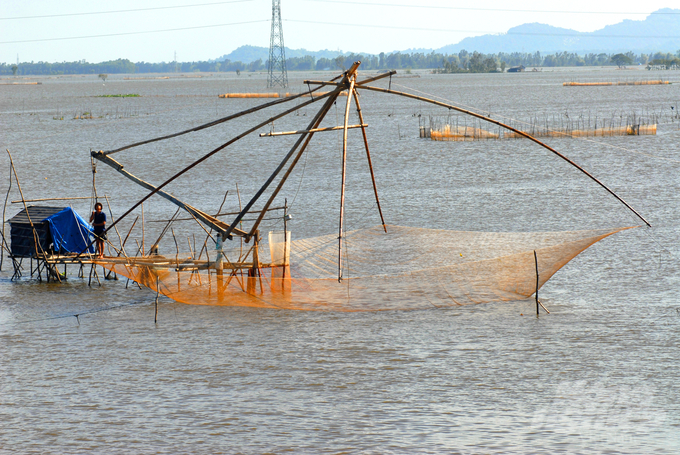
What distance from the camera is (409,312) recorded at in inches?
588

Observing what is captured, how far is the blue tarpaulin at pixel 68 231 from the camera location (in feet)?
54.6

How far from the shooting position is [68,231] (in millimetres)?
16891

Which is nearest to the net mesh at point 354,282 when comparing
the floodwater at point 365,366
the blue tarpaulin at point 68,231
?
the floodwater at point 365,366

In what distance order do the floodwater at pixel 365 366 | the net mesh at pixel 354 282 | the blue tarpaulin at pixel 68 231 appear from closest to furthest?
the floodwater at pixel 365 366 → the net mesh at pixel 354 282 → the blue tarpaulin at pixel 68 231

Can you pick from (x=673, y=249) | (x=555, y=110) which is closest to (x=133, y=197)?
(x=673, y=249)

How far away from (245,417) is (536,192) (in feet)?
66.1

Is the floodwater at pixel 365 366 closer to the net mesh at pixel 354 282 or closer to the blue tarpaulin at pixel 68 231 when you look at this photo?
the net mesh at pixel 354 282

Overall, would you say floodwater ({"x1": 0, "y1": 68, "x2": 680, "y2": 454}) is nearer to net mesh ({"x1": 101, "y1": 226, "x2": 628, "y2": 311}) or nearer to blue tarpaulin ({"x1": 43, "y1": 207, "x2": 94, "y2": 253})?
net mesh ({"x1": 101, "y1": 226, "x2": 628, "y2": 311})

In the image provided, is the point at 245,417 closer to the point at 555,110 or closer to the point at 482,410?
the point at 482,410

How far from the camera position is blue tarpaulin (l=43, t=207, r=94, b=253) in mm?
16641

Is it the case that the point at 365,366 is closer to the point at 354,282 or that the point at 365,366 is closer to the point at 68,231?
the point at 354,282

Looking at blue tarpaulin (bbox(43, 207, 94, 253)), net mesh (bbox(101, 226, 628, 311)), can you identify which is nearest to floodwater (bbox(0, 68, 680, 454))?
net mesh (bbox(101, 226, 628, 311))

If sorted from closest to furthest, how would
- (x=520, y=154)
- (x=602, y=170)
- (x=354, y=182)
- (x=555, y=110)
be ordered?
(x=354, y=182), (x=602, y=170), (x=520, y=154), (x=555, y=110)

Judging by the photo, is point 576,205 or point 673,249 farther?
point 576,205
